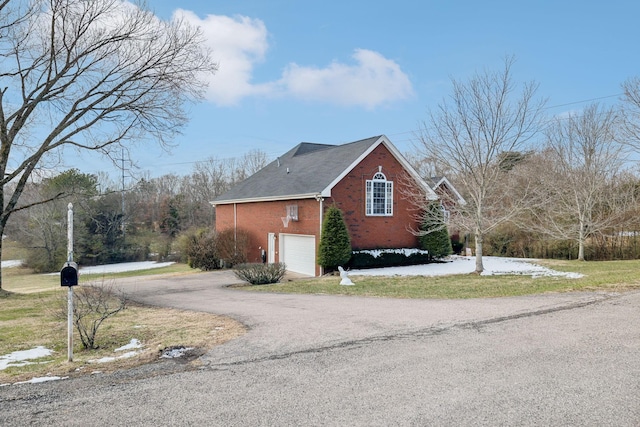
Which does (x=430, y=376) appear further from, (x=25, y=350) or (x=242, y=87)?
(x=242, y=87)

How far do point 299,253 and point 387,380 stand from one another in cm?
1625

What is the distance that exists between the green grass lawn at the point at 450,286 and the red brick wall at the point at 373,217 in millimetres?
3357

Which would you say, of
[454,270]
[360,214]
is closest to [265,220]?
[360,214]

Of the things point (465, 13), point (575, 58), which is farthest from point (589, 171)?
point (465, 13)

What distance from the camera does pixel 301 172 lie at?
912 inches

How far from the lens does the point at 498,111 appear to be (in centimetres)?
1645

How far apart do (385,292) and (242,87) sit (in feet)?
32.7

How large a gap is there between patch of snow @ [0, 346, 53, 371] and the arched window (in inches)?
600

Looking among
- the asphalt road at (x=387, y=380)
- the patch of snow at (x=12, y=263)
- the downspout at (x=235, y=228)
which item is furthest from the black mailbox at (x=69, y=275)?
the patch of snow at (x=12, y=263)

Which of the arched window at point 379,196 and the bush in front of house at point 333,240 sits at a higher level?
the arched window at point 379,196

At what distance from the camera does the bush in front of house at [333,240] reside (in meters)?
18.7

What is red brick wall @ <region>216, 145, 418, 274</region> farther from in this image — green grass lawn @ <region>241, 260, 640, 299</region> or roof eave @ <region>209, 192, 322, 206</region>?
green grass lawn @ <region>241, 260, 640, 299</region>

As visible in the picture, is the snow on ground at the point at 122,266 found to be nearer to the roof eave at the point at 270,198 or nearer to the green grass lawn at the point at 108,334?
the roof eave at the point at 270,198

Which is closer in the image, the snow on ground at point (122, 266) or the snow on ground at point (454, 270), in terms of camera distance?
the snow on ground at point (454, 270)
